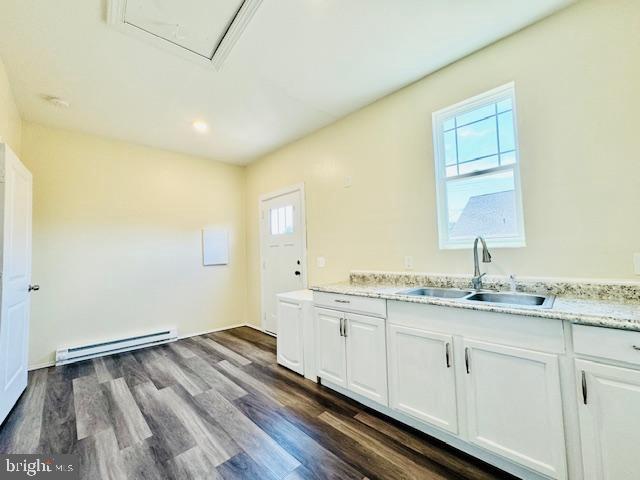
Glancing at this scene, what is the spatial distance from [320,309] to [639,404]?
1.89 meters

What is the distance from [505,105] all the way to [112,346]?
477 centimetres

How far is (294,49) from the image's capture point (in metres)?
2.07

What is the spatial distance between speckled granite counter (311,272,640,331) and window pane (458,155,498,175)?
87 cm

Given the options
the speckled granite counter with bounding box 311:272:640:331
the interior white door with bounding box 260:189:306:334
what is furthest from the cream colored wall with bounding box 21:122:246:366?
the speckled granite counter with bounding box 311:272:640:331

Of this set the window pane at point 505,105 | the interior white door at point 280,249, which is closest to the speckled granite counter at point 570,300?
the window pane at point 505,105

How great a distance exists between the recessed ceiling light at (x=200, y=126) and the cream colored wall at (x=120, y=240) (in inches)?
38.1

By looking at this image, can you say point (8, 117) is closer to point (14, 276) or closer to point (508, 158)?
point (14, 276)

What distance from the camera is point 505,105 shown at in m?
2.08

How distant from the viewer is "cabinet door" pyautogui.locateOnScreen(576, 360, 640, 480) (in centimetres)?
114

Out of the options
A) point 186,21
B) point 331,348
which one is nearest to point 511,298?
point 331,348

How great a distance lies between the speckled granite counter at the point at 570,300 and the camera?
4.02 ft
